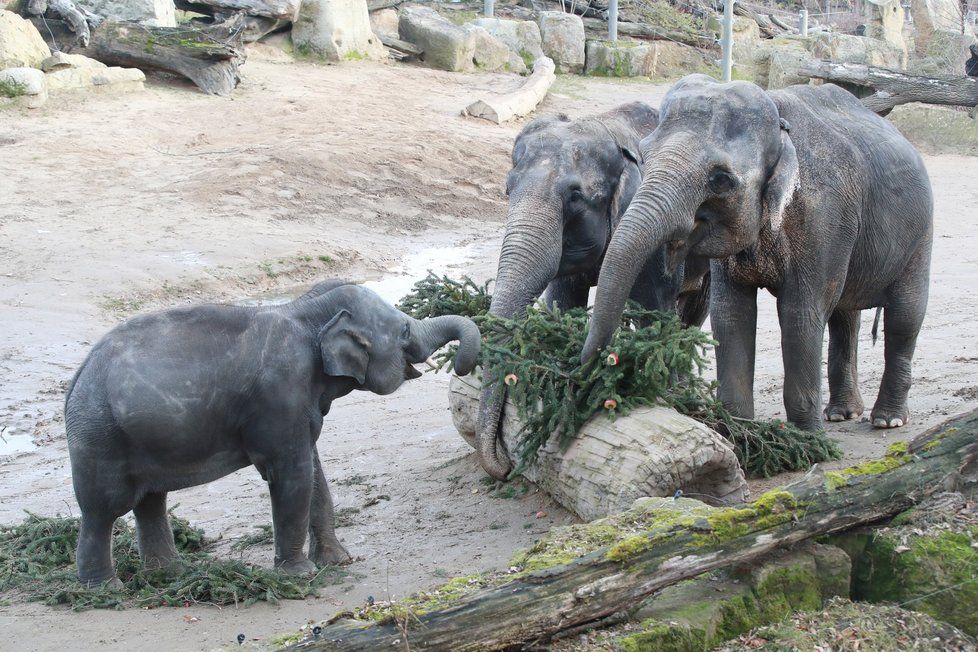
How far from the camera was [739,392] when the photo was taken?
6707 millimetres

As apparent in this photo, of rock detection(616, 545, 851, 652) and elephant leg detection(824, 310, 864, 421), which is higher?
rock detection(616, 545, 851, 652)

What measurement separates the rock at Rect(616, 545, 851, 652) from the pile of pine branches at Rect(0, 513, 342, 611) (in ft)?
6.04

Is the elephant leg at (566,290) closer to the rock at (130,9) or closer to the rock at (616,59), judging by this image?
the rock at (130,9)

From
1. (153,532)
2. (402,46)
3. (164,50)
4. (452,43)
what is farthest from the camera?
(402,46)

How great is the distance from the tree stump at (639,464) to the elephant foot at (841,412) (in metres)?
2.19

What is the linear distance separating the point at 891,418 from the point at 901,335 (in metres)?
0.49

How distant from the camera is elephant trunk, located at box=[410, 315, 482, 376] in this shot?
534 cm

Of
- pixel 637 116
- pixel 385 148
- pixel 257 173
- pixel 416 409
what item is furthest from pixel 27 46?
pixel 637 116

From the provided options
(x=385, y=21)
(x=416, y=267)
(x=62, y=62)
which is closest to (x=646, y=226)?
(x=416, y=267)

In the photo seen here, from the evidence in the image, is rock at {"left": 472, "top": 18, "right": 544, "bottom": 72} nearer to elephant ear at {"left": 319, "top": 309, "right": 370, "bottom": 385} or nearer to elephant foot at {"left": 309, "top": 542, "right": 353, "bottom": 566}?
elephant foot at {"left": 309, "top": 542, "right": 353, "bottom": 566}

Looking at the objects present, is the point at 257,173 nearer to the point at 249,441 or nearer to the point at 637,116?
the point at 637,116

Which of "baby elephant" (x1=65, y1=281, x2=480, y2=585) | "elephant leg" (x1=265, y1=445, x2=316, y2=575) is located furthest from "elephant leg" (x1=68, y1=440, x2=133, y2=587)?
"elephant leg" (x1=265, y1=445, x2=316, y2=575)

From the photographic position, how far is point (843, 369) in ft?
25.4

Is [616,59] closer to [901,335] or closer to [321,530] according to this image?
[901,335]
